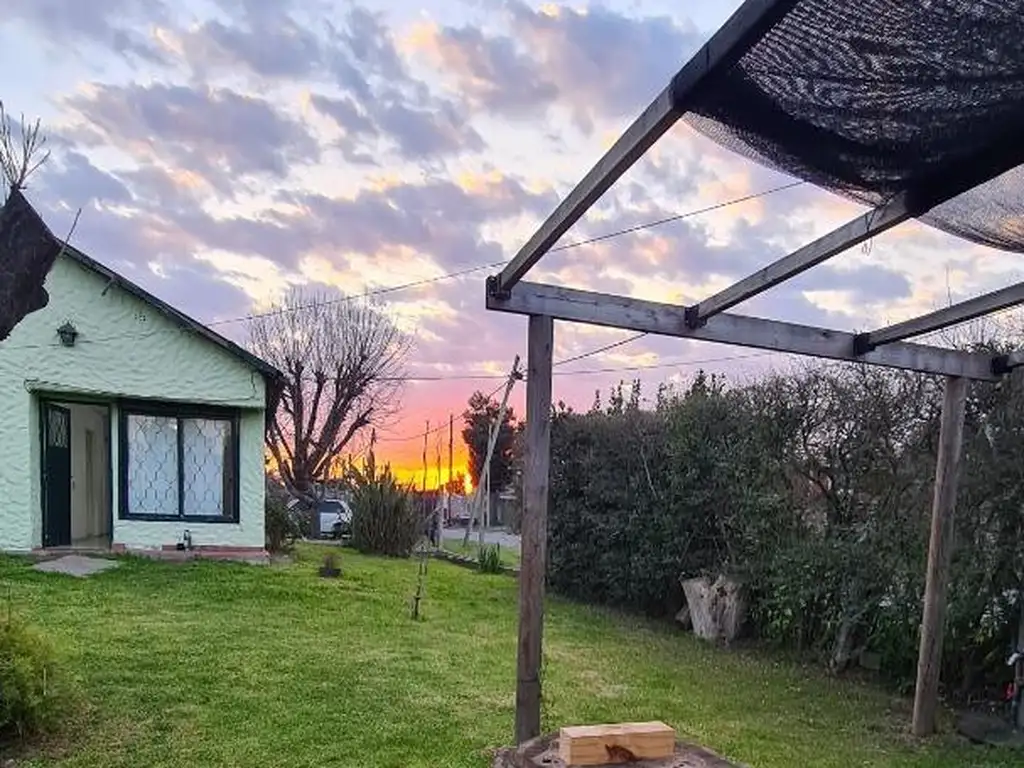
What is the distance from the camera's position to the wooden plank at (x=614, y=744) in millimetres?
2299

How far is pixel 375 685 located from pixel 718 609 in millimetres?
3369

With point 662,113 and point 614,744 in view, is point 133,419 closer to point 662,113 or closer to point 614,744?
point 614,744

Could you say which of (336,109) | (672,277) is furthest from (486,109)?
(672,277)

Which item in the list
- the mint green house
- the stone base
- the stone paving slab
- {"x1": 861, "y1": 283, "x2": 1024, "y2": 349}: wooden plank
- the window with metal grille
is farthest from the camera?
the window with metal grille

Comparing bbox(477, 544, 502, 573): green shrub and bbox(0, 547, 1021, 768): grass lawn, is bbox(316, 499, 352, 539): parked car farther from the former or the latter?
bbox(0, 547, 1021, 768): grass lawn

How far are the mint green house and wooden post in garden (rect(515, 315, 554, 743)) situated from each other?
26.1 ft

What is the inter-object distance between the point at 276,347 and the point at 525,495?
1835 centimetres

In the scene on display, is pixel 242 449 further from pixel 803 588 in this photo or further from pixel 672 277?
pixel 803 588

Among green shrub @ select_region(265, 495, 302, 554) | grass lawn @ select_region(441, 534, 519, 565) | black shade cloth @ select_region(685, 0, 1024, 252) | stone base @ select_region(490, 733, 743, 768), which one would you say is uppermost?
black shade cloth @ select_region(685, 0, 1024, 252)

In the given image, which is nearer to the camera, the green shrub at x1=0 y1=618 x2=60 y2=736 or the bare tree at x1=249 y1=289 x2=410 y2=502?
the green shrub at x1=0 y1=618 x2=60 y2=736

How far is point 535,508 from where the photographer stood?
3629 millimetres

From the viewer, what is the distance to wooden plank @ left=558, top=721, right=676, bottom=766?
230cm

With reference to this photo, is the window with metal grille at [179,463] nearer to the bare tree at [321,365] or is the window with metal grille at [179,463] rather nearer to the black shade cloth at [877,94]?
the bare tree at [321,365]

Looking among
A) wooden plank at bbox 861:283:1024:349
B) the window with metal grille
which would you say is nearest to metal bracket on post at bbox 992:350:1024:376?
wooden plank at bbox 861:283:1024:349
